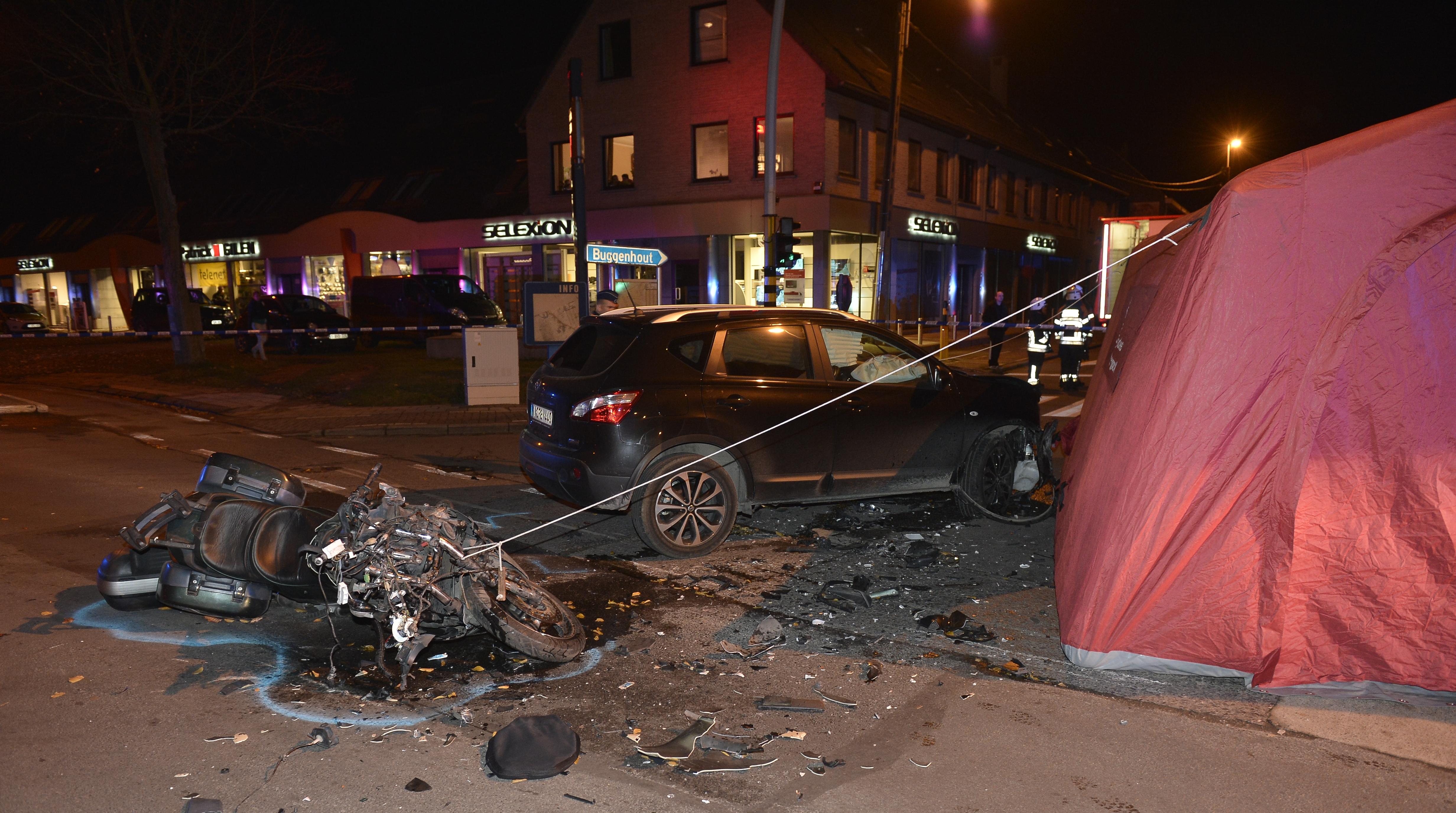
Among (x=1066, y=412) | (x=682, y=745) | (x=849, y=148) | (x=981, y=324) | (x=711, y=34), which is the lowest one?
(x=682, y=745)

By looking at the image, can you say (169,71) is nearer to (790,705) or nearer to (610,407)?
(610,407)

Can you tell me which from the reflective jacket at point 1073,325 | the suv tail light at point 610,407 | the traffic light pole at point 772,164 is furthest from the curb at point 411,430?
the reflective jacket at point 1073,325

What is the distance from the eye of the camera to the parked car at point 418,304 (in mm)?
24766

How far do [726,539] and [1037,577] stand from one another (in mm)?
2218

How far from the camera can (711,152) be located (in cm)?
2619

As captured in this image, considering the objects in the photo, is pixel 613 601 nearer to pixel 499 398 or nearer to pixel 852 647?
pixel 852 647

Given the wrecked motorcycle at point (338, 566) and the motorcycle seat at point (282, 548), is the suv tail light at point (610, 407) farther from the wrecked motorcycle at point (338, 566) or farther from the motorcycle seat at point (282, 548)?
the motorcycle seat at point (282, 548)

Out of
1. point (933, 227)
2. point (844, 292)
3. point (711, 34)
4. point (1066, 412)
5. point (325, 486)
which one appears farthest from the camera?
point (933, 227)

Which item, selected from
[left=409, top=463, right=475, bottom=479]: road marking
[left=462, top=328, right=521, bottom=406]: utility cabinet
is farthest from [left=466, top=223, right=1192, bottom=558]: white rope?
[left=462, top=328, right=521, bottom=406]: utility cabinet

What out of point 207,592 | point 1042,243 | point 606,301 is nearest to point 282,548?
point 207,592

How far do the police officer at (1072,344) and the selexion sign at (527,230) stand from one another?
1765cm

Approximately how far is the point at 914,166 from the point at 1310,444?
25091 millimetres

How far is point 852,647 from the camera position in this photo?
4.72 m

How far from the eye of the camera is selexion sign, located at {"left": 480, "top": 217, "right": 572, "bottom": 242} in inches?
1141
